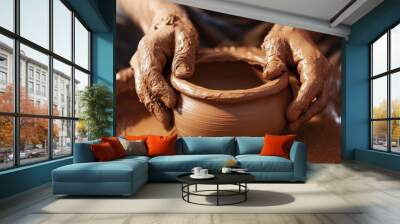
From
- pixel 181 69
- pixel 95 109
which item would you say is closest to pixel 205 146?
pixel 181 69

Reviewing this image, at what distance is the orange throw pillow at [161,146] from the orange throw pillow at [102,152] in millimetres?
730

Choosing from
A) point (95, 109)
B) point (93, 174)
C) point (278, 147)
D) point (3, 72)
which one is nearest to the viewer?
point (93, 174)

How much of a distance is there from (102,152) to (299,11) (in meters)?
4.27

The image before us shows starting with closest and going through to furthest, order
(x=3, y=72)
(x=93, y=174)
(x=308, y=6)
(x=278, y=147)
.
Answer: (x=93, y=174) → (x=3, y=72) → (x=278, y=147) → (x=308, y=6)

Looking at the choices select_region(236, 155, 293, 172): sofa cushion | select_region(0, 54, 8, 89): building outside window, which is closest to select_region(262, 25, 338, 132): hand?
select_region(236, 155, 293, 172): sofa cushion

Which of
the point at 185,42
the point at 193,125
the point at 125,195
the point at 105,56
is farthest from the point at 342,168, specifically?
the point at 105,56

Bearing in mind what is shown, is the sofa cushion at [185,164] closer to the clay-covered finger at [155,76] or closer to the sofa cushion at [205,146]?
the sofa cushion at [205,146]

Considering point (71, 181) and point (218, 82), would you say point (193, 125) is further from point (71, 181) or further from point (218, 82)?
point (71, 181)

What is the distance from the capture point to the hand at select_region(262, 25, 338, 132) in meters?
6.11

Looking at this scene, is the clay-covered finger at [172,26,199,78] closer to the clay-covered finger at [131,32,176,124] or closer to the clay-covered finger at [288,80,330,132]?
the clay-covered finger at [131,32,176,124]

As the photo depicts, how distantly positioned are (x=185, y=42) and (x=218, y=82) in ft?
3.43

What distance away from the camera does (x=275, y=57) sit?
6.29 m

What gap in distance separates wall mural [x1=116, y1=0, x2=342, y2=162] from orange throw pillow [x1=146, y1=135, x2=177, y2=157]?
41.5 inches

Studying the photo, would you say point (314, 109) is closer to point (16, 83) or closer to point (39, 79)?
point (39, 79)
